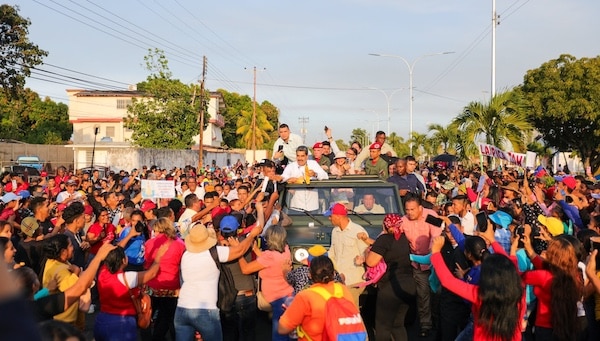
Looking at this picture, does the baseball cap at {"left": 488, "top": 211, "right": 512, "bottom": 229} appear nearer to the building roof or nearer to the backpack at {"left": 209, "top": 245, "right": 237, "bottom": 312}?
the backpack at {"left": 209, "top": 245, "right": 237, "bottom": 312}

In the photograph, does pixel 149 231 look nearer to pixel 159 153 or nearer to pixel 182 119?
pixel 159 153

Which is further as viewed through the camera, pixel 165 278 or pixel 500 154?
pixel 500 154

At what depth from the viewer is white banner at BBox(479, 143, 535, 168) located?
64.8 ft

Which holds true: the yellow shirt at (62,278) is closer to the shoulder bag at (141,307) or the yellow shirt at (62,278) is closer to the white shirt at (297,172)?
the shoulder bag at (141,307)

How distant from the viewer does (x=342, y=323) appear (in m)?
4.61

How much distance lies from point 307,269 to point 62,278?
2.26m

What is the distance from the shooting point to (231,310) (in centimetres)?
700

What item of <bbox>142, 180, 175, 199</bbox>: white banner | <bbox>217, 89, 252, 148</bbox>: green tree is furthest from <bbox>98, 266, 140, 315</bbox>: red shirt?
<bbox>217, 89, 252, 148</bbox>: green tree

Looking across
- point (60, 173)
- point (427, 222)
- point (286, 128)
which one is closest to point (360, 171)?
point (286, 128)

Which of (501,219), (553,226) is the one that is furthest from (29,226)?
(553,226)

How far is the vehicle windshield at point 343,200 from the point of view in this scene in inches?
379

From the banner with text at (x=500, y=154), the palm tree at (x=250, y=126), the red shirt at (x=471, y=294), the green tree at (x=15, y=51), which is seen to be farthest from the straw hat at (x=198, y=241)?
the palm tree at (x=250, y=126)

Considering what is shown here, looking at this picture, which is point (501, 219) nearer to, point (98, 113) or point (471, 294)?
point (471, 294)

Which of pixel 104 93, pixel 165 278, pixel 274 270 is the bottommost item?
pixel 165 278
